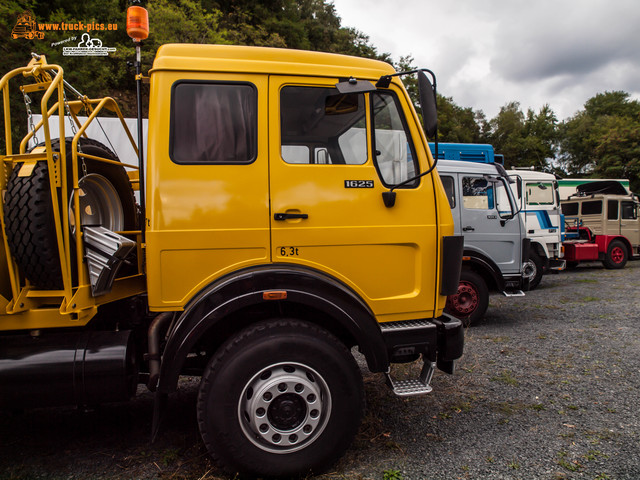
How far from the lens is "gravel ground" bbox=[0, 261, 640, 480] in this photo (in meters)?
2.80

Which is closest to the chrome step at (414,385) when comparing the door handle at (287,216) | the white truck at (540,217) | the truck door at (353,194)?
the truck door at (353,194)

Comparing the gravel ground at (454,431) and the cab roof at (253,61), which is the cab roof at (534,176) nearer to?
the gravel ground at (454,431)

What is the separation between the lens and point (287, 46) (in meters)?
26.0

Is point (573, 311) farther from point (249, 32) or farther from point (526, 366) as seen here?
point (249, 32)

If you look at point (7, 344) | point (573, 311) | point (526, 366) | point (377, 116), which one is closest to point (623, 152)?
point (573, 311)

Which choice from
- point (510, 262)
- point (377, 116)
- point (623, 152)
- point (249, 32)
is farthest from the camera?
point (623, 152)

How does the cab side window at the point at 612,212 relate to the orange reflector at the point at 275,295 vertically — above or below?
above

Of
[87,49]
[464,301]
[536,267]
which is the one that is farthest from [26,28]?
[536,267]

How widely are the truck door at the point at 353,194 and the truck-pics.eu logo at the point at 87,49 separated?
12.0 meters

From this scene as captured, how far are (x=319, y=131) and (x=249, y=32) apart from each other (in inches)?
717

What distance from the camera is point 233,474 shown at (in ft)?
8.47

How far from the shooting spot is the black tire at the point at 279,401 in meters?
2.51

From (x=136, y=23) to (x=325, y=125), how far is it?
148 cm

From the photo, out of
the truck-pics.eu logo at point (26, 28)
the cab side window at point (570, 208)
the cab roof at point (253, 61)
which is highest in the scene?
the truck-pics.eu logo at point (26, 28)
